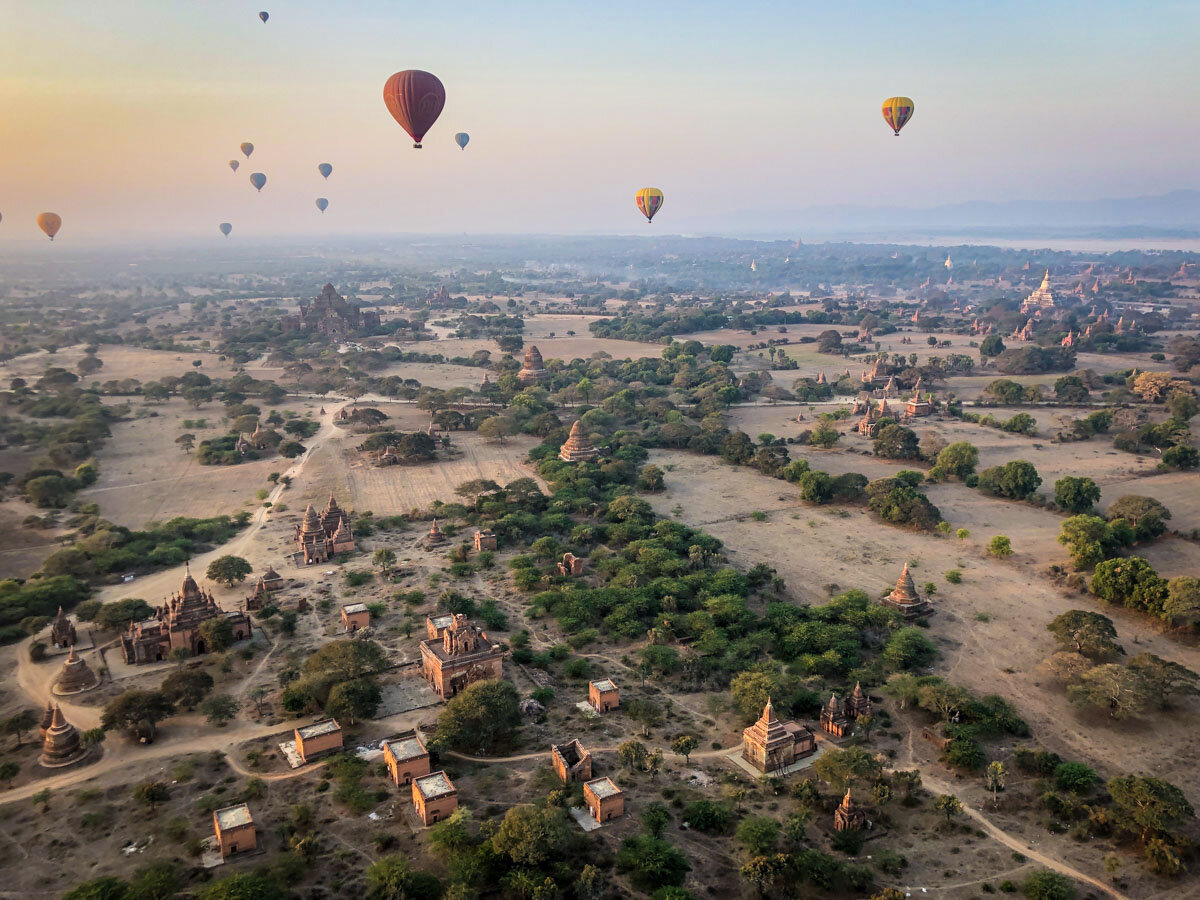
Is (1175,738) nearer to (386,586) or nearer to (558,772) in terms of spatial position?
(558,772)

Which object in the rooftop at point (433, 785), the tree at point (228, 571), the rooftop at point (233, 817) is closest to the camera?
the rooftop at point (233, 817)

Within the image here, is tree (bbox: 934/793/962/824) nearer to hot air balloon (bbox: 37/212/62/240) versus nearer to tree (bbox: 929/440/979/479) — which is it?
tree (bbox: 929/440/979/479)

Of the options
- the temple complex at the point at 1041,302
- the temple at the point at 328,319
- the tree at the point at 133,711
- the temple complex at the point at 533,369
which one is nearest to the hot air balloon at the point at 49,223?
the temple at the point at 328,319

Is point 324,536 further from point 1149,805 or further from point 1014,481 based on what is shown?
point 1014,481

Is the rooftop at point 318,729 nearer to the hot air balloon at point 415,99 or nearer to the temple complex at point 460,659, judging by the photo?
the temple complex at point 460,659

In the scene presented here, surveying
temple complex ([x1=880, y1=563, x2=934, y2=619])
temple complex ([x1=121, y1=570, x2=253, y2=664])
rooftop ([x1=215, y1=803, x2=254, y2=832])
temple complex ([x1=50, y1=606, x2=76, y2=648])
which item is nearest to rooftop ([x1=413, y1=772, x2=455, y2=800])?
rooftop ([x1=215, y1=803, x2=254, y2=832])

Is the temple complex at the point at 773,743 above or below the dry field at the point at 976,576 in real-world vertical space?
above
